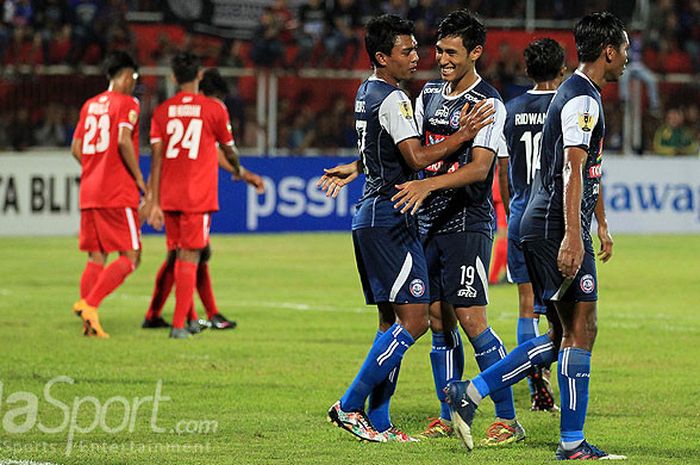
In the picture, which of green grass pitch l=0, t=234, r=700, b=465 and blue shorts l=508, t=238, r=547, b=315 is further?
blue shorts l=508, t=238, r=547, b=315

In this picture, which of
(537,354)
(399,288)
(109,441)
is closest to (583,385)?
(537,354)

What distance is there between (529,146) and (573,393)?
2.39m

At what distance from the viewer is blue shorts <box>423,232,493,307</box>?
25.2ft

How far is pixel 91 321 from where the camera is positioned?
1234 centimetres

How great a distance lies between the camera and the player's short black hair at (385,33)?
761 cm

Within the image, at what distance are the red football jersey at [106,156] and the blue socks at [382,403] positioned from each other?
5.38 metres

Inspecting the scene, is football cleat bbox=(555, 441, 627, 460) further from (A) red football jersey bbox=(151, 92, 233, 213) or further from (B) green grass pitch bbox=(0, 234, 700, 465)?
(A) red football jersey bbox=(151, 92, 233, 213)

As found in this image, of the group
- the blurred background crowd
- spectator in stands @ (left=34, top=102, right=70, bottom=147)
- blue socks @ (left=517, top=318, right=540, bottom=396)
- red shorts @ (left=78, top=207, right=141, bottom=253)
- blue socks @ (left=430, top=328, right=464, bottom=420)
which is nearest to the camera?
blue socks @ (left=430, top=328, right=464, bottom=420)

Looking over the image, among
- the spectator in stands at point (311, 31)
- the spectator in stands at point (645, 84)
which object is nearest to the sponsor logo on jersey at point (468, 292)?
the spectator in stands at point (311, 31)

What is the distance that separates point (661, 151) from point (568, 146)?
21.2 meters

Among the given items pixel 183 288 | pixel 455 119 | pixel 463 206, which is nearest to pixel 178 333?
pixel 183 288

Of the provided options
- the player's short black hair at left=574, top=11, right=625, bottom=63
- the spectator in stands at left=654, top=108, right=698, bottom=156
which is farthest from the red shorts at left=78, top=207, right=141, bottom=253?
the spectator in stands at left=654, top=108, right=698, bottom=156

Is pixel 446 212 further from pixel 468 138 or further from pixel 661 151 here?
pixel 661 151

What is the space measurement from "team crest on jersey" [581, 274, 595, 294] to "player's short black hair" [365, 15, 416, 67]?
1637 millimetres
